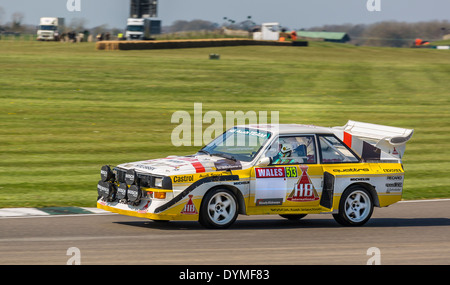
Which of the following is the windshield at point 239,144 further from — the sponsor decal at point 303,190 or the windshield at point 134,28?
the windshield at point 134,28

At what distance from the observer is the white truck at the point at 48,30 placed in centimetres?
7269

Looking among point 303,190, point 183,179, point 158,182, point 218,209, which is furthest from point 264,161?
point 158,182

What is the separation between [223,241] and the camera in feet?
31.8

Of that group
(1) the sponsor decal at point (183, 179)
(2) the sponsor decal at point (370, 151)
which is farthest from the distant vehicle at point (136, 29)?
(1) the sponsor decal at point (183, 179)

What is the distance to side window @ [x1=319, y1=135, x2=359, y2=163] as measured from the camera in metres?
11.6

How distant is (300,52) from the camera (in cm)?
5666

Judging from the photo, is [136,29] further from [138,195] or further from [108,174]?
[138,195]

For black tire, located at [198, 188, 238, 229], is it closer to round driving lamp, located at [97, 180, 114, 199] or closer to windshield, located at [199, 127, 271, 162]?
windshield, located at [199, 127, 271, 162]

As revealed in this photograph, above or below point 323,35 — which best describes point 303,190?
below

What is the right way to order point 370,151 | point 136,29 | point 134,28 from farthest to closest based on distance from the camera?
1. point 136,29
2. point 134,28
3. point 370,151

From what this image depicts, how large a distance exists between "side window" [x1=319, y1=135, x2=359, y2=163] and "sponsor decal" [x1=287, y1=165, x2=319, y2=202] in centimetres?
46

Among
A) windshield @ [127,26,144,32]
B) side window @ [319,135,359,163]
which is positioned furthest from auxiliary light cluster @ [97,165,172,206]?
windshield @ [127,26,144,32]

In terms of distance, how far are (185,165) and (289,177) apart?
1597mm
